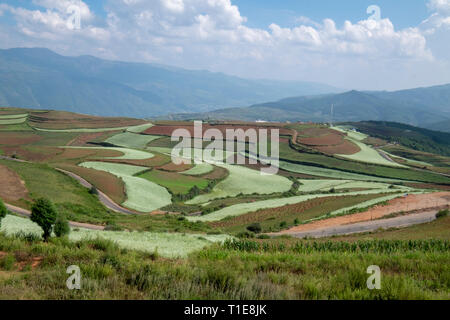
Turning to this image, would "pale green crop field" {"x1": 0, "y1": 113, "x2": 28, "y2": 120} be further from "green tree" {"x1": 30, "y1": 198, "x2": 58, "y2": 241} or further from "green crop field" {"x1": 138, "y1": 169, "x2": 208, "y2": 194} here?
"green tree" {"x1": 30, "y1": 198, "x2": 58, "y2": 241}

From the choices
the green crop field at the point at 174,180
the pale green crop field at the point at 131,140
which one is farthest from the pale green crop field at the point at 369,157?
the pale green crop field at the point at 131,140

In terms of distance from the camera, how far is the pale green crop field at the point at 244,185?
61.9m

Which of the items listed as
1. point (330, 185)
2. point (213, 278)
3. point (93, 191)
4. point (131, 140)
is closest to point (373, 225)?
point (213, 278)

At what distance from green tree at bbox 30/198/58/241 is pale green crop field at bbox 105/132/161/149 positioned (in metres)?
99.6

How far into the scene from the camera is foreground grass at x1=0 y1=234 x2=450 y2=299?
7.12 metres

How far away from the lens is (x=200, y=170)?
74.6 m

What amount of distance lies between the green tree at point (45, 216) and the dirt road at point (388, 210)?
18547 millimetres

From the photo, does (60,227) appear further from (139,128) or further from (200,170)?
(139,128)

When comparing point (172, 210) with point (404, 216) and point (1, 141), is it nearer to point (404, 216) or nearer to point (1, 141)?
point (404, 216)

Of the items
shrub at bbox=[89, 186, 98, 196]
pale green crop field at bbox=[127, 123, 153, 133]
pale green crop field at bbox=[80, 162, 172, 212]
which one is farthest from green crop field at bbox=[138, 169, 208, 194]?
pale green crop field at bbox=[127, 123, 153, 133]

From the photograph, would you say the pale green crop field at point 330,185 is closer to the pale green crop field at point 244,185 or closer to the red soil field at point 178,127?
the pale green crop field at point 244,185

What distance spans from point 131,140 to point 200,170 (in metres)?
55.8

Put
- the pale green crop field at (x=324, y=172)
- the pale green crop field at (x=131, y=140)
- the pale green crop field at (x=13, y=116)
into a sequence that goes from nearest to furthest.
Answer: the pale green crop field at (x=324, y=172) < the pale green crop field at (x=131, y=140) < the pale green crop field at (x=13, y=116)
